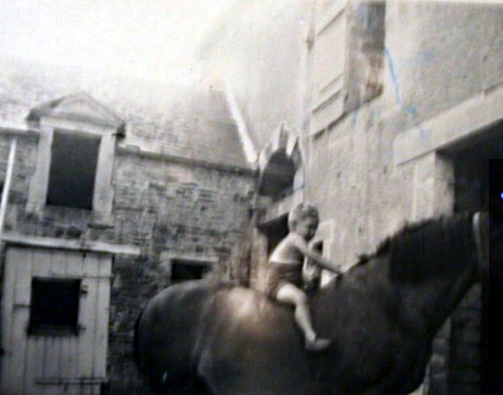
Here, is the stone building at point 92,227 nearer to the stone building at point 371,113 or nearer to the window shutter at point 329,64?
the stone building at point 371,113

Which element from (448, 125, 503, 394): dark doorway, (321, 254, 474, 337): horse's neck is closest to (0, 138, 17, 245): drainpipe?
(321, 254, 474, 337): horse's neck

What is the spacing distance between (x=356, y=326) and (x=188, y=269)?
1.07 m

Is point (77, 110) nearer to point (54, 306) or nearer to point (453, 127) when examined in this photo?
point (54, 306)

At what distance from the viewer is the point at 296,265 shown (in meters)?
2.15

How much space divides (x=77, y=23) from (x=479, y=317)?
203 cm

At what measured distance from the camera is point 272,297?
6.89 ft

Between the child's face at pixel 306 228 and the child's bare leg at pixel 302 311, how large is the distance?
226 mm

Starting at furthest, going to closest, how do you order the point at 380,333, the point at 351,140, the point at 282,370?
1. the point at 351,140
2. the point at 282,370
3. the point at 380,333

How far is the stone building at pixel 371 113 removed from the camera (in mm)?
1950

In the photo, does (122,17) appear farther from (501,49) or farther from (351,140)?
(501,49)

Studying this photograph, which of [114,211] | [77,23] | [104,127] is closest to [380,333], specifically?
[114,211]

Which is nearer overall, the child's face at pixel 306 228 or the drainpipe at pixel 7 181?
the child's face at pixel 306 228

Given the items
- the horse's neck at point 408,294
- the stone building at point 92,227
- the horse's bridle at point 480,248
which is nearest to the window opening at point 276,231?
the stone building at point 92,227

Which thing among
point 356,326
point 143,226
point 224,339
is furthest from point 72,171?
point 356,326
